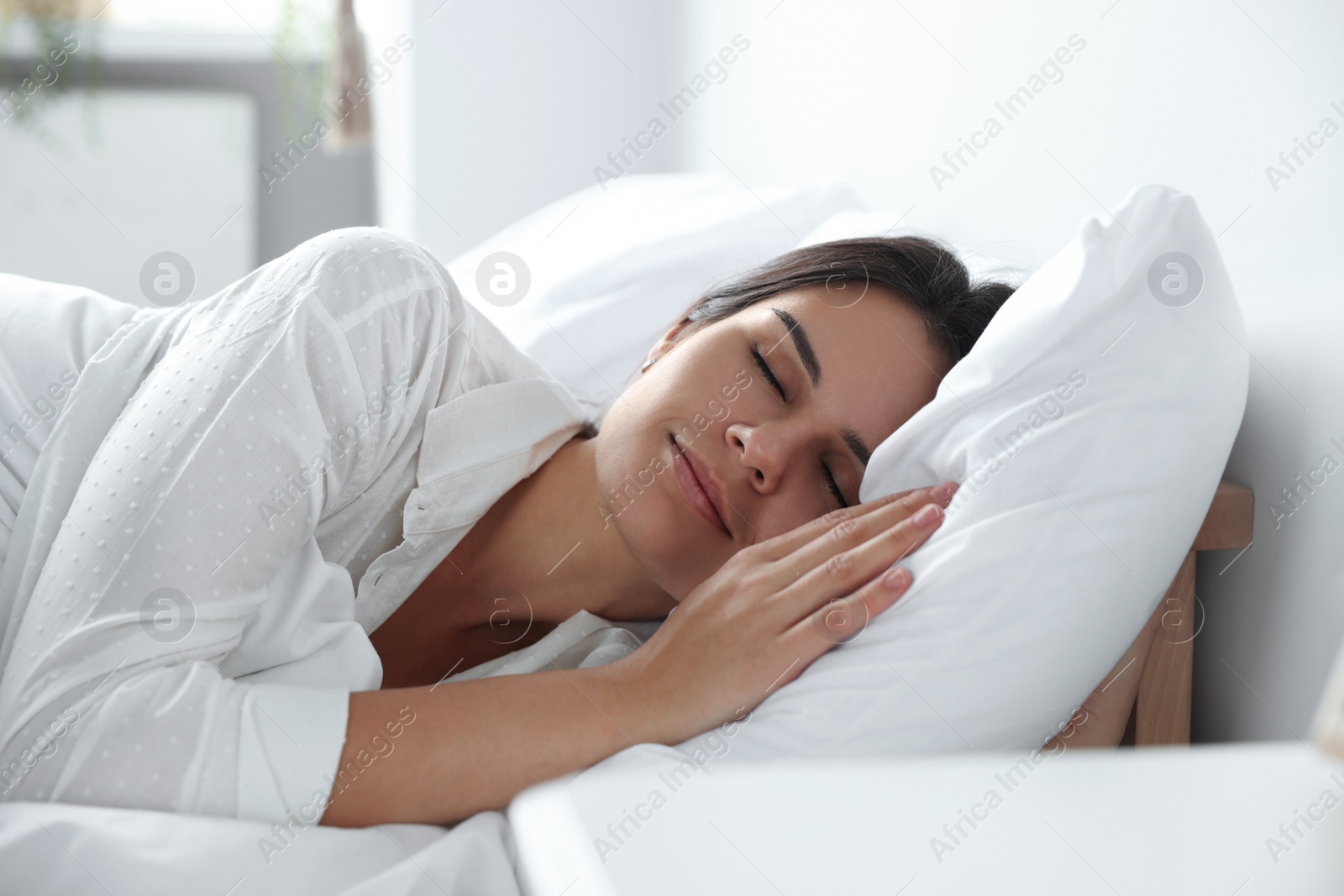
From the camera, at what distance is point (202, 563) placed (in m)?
0.75

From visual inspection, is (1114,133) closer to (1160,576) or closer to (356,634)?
(1160,576)

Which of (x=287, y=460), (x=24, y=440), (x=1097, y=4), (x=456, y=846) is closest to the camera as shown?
(x=456, y=846)

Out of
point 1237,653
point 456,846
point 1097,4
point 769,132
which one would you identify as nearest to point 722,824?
point 456,846

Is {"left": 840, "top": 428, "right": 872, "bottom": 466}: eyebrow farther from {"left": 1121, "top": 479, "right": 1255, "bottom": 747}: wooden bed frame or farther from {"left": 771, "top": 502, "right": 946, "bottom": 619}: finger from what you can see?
{"left": 1121, "top": 479, "right": 1255, "bottom": 747}: wooden bed frame

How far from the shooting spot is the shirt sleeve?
70cm

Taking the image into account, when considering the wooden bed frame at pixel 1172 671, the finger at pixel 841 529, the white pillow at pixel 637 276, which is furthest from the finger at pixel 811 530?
the white pillow at pixel 637 276

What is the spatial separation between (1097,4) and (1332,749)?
0.90 m

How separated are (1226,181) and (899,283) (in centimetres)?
29

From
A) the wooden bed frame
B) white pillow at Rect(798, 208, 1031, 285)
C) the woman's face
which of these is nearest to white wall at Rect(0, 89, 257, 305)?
white pillow at Rect(798, 208, 1031, 285)

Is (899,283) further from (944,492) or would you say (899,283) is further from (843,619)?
(843,619)

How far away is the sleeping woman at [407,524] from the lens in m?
0.72

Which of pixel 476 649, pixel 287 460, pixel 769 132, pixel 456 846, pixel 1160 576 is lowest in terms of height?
pixel 476 649

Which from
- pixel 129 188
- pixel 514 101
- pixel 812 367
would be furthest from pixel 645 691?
pixel 129 188

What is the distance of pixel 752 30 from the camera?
1.96 m
